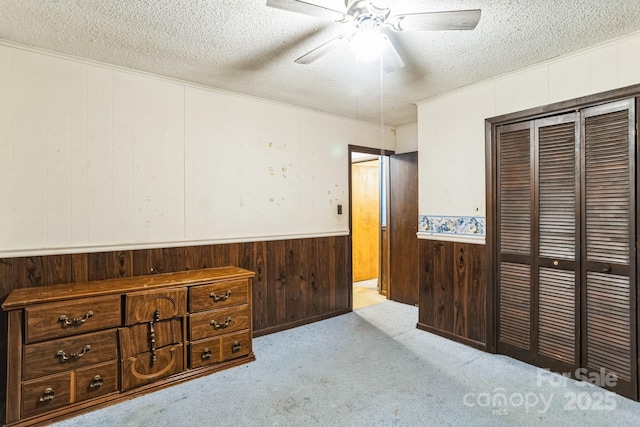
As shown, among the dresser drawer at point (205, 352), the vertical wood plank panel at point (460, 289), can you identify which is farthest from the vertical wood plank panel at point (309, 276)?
the vertical wood plank panel at point (460, 289)

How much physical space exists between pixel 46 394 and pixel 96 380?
9.7 inches

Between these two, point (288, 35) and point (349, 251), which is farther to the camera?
point (349, 251)

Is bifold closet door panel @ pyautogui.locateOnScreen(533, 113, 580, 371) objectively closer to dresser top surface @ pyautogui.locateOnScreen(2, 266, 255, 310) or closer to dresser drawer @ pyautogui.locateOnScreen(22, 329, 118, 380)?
dresser top surface @ pyautogui.locateOnScreen(2, 266, 255, 310)

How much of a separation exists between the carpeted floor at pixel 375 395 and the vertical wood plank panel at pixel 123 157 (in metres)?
1.24

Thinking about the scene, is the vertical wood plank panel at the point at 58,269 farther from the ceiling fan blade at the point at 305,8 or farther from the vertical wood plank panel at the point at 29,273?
the ceiling fan blade at the point at 305,8

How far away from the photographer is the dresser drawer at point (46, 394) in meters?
1.98

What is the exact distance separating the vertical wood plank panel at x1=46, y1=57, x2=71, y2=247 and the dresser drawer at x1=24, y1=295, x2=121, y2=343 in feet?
1.81

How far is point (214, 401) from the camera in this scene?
7.33 feet

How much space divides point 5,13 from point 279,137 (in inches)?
83.4

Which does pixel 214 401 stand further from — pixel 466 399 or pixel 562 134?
pixel 562 134

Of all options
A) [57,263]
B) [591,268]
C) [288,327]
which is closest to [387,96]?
[591,268]

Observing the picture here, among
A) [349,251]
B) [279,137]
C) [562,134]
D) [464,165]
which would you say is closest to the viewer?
[562,134]

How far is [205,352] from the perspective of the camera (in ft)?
8.54

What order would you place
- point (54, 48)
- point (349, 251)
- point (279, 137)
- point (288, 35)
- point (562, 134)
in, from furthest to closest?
1. point (349, 251)
2. point (279, 137)
3. point (562, 134)
4. point (54, 48)
5. point (288, 35)
